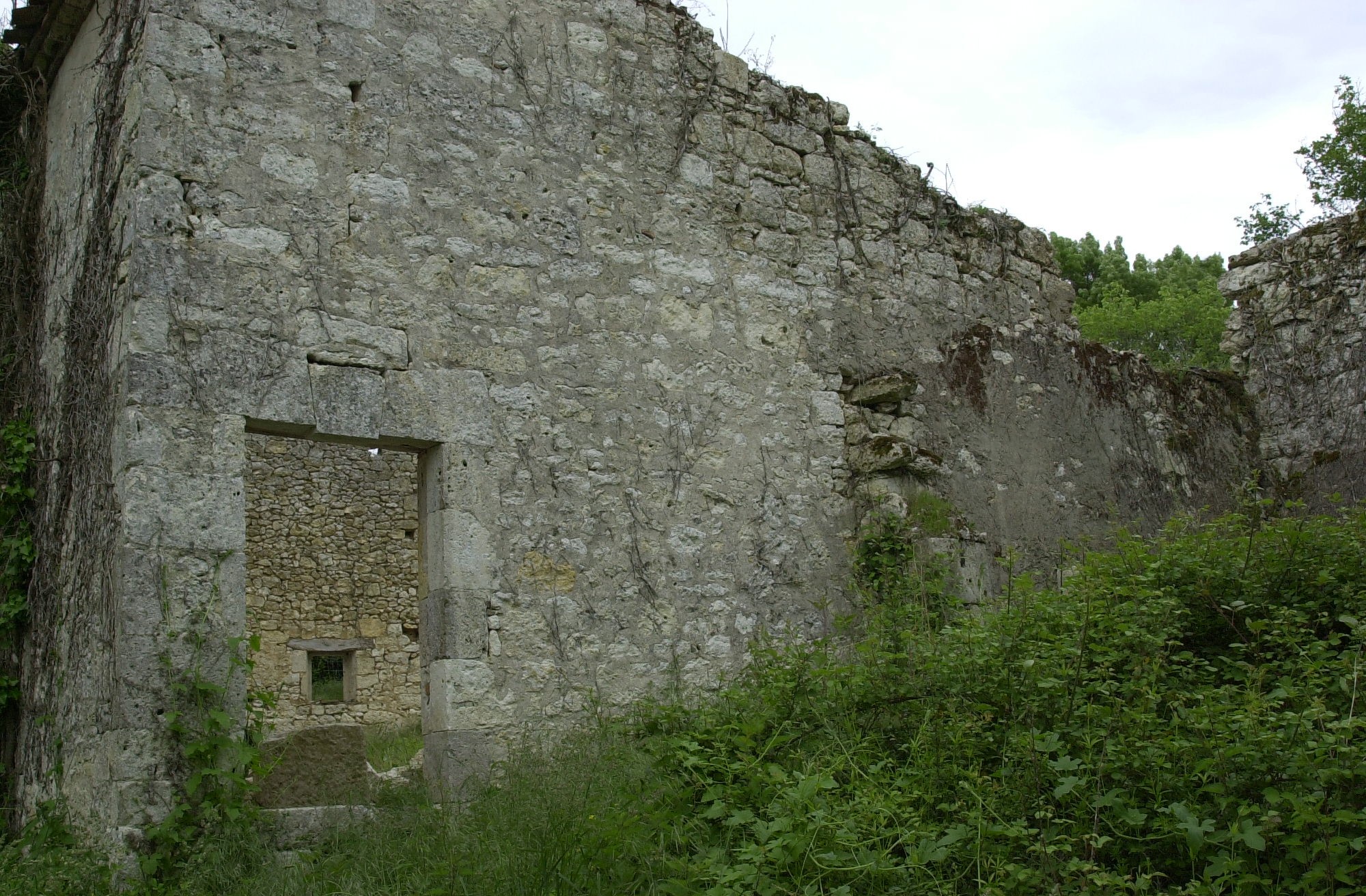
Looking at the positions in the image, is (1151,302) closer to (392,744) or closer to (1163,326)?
(1163,326)

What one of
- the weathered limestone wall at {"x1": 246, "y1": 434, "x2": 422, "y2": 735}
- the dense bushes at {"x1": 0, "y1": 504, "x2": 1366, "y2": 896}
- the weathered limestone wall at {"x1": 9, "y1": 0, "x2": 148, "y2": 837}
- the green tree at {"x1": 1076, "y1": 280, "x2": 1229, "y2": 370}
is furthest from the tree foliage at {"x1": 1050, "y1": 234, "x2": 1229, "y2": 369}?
the weathered limestone wall at {"x1": 9, "y1": 0, "x2": 148, "y2": 837}

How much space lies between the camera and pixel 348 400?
5371 millimetres

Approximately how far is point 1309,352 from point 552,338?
6.05 metres

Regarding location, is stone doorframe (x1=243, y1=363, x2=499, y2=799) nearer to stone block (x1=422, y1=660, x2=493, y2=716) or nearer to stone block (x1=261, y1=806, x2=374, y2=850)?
stone block (x1=422, y1=660, x2=493, y2=716)

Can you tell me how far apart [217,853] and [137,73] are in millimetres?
3404

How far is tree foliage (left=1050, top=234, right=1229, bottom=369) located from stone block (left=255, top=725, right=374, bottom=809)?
2030 cm

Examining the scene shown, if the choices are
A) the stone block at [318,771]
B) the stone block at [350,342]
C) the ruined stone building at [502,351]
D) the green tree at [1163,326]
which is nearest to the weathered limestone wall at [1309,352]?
the ruined stone building at [502,351]

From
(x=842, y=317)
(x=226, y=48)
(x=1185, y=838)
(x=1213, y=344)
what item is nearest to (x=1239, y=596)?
(x=1185, y=838)

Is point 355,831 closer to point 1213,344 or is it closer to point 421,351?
point 421,351

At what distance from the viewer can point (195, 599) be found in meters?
4.83

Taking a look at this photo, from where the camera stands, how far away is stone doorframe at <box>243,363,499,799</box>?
5.32 m

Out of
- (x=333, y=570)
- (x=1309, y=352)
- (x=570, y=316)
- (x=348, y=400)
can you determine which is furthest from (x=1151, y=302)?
(x=348, y=400)

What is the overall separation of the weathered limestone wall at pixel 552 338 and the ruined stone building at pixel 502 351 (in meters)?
0.02

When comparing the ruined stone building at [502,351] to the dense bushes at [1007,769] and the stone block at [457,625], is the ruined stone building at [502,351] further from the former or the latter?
the dense bushes at [1007,769]
